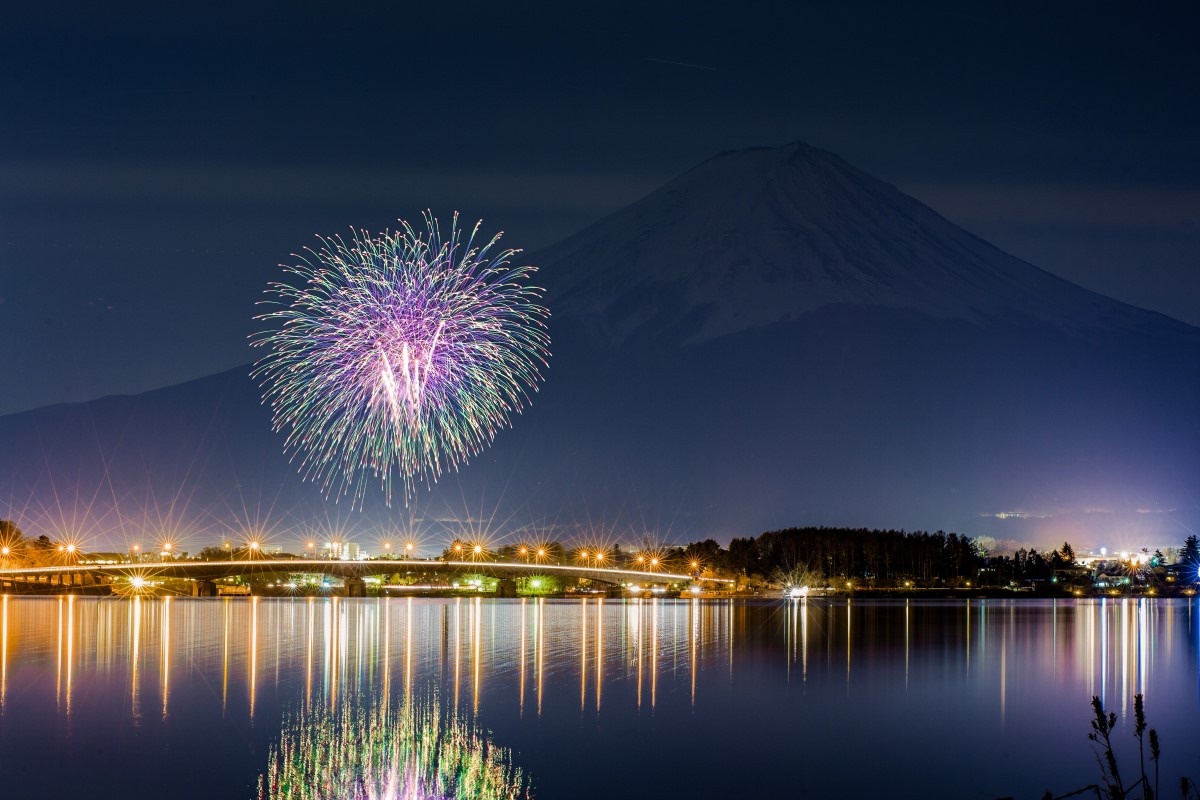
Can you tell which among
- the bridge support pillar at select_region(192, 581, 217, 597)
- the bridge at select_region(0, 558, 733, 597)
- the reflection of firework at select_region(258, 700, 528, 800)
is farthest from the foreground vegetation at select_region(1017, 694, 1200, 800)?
the bridge support pillar at select_region(192, 581, 217, 597)

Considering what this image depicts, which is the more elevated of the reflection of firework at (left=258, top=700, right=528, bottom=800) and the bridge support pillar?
the reflection of firework at (left=258, top=700, right=528, bottom=800)

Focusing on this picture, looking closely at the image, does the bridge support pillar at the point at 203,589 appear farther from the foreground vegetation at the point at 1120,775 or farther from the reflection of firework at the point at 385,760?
the foreground vegetation at the point at 1120,775

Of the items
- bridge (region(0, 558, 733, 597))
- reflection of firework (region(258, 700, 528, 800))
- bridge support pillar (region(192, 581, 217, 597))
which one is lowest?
bridge support pillar (region(192, 581, 217, 597))

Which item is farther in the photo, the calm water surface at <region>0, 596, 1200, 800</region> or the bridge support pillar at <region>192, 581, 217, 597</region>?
the bridge support pillar at <region>192, 581, 217, 597</region>

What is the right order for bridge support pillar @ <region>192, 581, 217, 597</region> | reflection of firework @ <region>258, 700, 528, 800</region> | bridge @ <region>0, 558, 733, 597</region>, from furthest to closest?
bridge support pillar @ <region>192, 581, 217, 597</region>, bridge @ <region>0, 558, 733, 597</region>, reflection of firework @ <region>258, 700, 528, 800</region>

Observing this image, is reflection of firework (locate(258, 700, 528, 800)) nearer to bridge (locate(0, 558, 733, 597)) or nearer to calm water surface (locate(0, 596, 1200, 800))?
calm water surface (locate(0, 596, 1200, 800))

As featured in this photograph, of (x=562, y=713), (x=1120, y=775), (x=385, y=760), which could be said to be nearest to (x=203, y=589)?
(x=562, y=713)
